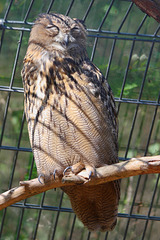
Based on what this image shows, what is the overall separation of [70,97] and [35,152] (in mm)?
405

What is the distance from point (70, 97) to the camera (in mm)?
1772

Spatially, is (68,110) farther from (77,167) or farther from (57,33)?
(57,33)

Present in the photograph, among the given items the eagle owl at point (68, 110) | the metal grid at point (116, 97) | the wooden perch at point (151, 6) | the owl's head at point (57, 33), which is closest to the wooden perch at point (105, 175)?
the eagle owl at point (68, 110)

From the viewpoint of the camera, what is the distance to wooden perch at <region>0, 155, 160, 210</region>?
1.46m

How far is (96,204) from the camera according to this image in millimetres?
2035

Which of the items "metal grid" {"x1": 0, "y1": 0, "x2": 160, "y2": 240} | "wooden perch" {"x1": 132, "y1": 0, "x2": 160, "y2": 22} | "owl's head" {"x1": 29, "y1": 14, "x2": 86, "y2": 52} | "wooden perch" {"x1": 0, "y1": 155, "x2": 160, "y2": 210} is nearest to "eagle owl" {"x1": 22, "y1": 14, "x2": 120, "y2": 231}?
"owl's head" {"x1": 29, "y1": 14, "x2": 86, "y2": 52}

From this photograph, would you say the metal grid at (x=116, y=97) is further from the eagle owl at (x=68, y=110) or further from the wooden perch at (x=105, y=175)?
the wooden perch at (x=105, y=175)

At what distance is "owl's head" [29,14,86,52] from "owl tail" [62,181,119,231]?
0.82 m

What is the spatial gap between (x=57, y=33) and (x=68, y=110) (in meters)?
0.48

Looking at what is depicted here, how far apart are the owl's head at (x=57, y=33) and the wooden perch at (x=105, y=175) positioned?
0.75 meters

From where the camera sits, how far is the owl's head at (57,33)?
1.91 m

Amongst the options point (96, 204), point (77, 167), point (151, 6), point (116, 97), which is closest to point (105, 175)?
point (77, 167)

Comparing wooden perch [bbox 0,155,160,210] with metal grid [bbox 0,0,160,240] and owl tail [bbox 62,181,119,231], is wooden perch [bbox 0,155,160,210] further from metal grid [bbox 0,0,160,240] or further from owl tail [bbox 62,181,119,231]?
metal grid [bbox 0,0,160,240]

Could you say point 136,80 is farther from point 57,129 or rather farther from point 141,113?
point 57,129
